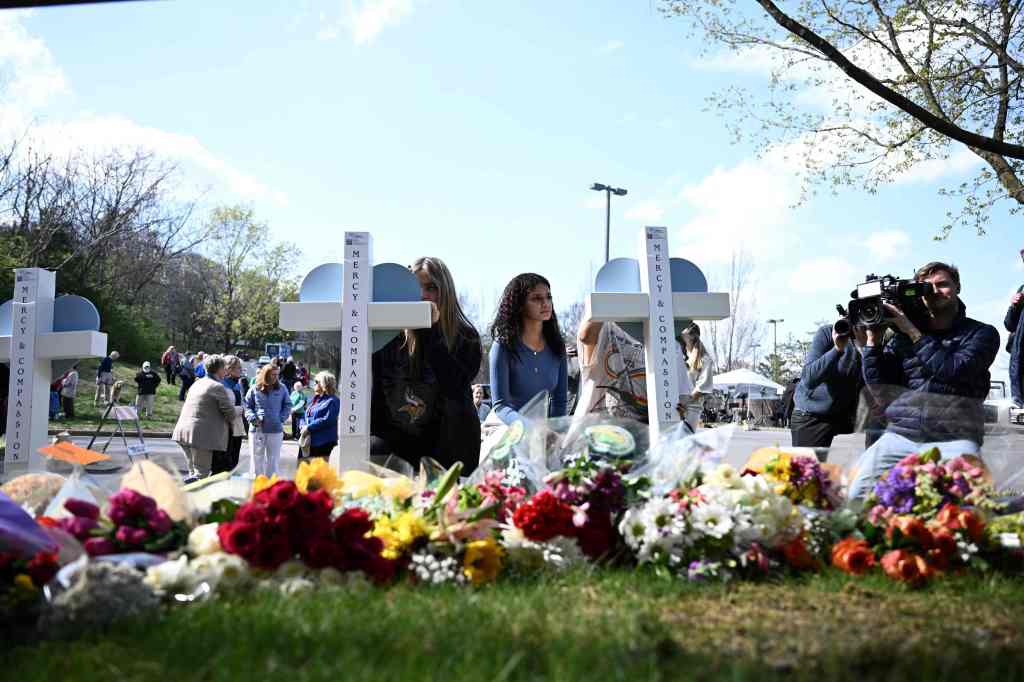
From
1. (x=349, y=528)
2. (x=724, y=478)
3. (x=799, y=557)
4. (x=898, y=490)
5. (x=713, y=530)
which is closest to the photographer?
(x=349, y=528)

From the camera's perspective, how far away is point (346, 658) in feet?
7.58

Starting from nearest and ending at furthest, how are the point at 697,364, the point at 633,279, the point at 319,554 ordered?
1. the point at 319,554
2. the point at 633,279
3. the point at 697,364

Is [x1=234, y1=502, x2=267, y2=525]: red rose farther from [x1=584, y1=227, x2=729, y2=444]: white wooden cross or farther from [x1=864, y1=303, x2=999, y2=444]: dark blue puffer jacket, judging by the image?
[x1=584, y1=227, x2=729, y2=444]: white wooden cross

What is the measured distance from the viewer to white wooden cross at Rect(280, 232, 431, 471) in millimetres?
5875

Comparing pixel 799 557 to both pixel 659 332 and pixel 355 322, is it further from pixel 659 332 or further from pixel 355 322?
pixel 355 322

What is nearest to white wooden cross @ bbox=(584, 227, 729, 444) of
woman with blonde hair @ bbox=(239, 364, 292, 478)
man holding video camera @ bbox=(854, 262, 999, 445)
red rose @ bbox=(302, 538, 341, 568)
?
man holding video camera @ bbox=(854, 262, 999, 445)

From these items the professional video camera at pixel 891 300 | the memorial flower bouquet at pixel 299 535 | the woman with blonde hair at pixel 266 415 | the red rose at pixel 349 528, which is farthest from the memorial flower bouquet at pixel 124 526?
the woman with blonde hair at pixel 266 415

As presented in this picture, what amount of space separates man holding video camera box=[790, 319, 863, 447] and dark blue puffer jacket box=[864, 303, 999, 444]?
1018 millimetres

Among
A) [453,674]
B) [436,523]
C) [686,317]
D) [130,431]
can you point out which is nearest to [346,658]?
[453,674]

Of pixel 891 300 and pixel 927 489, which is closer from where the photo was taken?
pixel 927 489

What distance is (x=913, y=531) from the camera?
3.65m

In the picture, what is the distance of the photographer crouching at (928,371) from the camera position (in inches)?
172

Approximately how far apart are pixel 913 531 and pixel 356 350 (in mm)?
3636

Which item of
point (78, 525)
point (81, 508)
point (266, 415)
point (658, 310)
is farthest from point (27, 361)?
point (78, 525)
